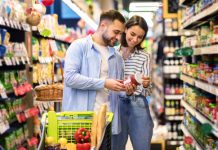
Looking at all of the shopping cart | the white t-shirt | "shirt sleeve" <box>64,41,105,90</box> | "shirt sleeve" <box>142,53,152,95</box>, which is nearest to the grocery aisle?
the shopping cart

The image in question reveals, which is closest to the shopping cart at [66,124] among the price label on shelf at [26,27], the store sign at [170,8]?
the price label on shelf at [26,27]

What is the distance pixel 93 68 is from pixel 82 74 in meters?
0.10

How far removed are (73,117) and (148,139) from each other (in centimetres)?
144

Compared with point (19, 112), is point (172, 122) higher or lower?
lower

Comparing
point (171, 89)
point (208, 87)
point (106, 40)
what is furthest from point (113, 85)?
point (171, 89)

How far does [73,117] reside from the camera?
10.1 ft

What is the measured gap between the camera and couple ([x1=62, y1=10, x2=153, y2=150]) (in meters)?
3.61

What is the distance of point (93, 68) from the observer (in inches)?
147

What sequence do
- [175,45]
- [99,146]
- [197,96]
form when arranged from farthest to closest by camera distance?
[175,45] < [197,96] < [99,146]

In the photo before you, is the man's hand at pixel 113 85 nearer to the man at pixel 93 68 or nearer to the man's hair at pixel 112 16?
the man at pixel 93 68

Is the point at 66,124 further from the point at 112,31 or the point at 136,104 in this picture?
the point at 136,104

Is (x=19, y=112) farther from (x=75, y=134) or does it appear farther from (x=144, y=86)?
(x=75, y=134)

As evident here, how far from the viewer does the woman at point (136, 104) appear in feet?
14.0

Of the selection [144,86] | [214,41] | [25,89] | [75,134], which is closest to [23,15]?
[25,89]
